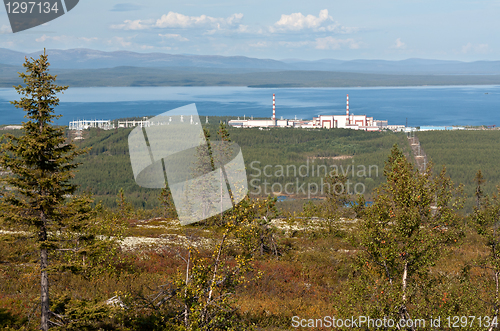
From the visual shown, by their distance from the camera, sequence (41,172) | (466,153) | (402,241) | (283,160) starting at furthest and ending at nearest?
(283,160) < (466,153) < (402,241) < (41,172)

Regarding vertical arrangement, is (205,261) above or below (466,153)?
above

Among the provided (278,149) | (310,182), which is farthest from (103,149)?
(310,182)

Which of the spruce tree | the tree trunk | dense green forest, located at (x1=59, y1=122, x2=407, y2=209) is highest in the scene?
the spruce tree

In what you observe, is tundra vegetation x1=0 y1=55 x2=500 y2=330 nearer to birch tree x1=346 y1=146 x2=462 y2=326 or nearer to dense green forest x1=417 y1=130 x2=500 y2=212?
birch tree x1=346 y1=146 x2=462 y2=326

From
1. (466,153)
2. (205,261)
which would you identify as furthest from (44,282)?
(466,153)

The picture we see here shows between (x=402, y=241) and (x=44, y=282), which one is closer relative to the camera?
(x=44, y=282)

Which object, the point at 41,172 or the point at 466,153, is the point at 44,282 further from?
the point at 466,153

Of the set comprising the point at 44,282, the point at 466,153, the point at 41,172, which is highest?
the point at 41,172

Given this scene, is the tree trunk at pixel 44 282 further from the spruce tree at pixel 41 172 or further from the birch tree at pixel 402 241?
the birch tree at pixel 402 241

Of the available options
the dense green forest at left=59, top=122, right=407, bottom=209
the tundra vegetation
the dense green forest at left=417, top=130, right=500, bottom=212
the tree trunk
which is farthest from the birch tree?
the dense green forest at left=417, top=130, right=500, bottom=212

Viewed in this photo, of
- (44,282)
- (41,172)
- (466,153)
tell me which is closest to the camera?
(41,172)
